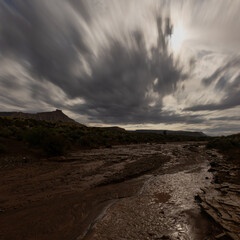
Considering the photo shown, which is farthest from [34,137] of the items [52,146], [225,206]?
[225,206]

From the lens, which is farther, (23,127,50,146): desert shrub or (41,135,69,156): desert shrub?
(23,127,50,146): desert shrub

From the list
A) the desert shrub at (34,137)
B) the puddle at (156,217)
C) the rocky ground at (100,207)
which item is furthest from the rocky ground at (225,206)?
the desert shrub at (34,137)

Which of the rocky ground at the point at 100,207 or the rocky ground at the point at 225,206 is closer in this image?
the rocky ground at the point at 225,206

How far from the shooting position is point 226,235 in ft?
9.30

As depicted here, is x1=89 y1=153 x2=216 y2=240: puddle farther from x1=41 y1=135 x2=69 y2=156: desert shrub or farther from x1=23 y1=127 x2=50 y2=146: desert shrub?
x1=23 y1=127 x2=50 y2=146: desert shrub

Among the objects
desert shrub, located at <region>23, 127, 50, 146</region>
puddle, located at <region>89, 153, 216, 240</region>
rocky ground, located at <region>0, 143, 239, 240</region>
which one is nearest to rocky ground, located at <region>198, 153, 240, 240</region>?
rocky ground, located at <region>0, 143, 239, 240</region>

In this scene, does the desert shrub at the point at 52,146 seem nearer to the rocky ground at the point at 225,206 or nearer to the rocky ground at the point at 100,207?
the rocky ground at the point at 100,207

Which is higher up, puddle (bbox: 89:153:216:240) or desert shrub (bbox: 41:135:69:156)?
desert shrub (bbox: 41:135:69:156)

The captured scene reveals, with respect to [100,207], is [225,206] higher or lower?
higher

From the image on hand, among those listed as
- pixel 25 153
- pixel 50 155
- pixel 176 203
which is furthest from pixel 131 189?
pixel 25 153

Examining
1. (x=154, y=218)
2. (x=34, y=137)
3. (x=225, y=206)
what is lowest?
(x=154, y=218)

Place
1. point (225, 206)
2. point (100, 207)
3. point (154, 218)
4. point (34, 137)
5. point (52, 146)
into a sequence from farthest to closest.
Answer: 1. point (34, 137)
2. point (52, 146)
3. point (100, 207)
4. point (225, 206)
5. point (154, 218)

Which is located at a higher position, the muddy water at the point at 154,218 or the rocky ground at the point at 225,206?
the rocky ground at the point at 225,206

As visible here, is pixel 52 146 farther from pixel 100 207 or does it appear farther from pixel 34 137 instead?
pixel 100 207
